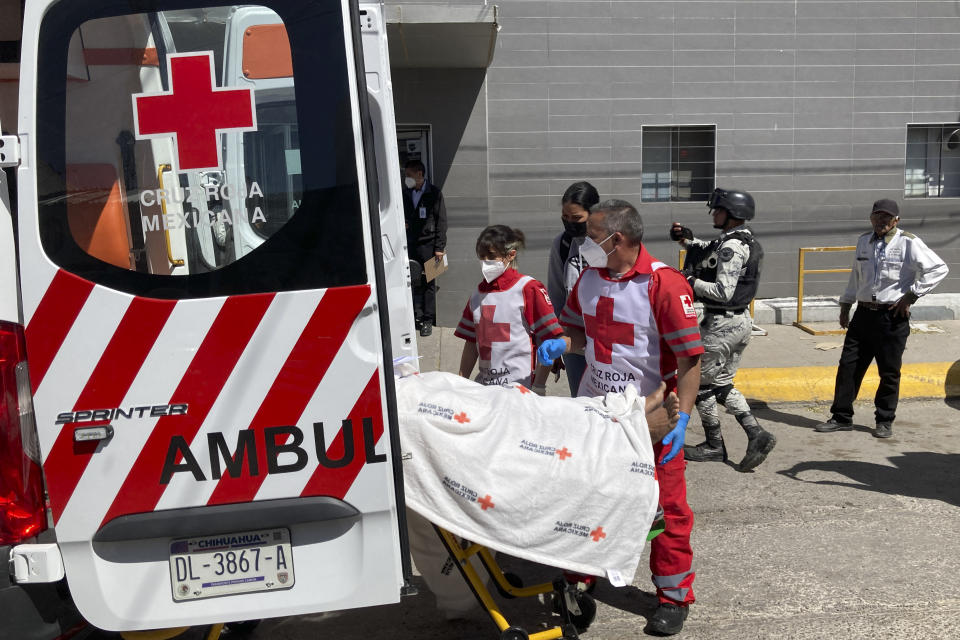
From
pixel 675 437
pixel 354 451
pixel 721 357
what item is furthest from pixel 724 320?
pixel 354 451

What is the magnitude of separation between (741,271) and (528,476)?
3.39m

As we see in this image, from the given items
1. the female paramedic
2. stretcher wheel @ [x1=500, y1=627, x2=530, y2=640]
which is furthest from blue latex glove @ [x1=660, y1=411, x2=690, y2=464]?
the female paramedic

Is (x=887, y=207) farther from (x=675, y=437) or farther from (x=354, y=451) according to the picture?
(x=354, y=451)

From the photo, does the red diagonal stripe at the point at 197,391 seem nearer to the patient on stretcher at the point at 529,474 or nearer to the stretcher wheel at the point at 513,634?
the patient on stretcher at the point at 529,474

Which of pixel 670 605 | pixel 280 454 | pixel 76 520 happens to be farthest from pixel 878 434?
pixel 76 520

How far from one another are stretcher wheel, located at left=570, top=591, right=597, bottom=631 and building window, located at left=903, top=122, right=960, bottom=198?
9.44 metres

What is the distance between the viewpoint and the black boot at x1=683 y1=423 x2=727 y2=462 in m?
6.05

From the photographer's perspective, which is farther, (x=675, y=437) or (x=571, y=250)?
(x=571, y=250)

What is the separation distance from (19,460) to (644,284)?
7.77 feet

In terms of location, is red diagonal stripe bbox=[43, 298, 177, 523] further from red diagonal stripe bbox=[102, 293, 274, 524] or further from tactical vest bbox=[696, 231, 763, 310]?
tactical vest bbox=[696, 231, 763, 310]

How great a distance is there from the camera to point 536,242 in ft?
34.5

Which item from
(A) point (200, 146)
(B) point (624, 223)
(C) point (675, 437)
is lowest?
(C) point (675, 437)

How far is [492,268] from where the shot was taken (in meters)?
4.48

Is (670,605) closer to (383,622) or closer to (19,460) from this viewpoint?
(383,622)
